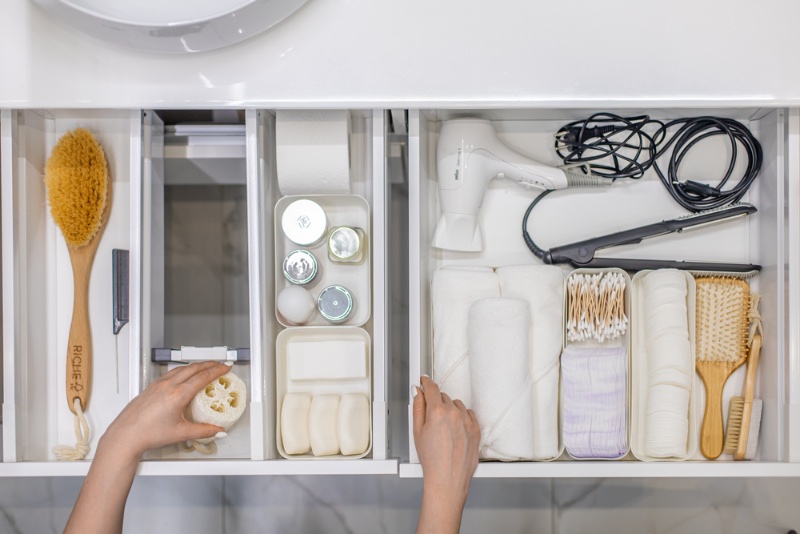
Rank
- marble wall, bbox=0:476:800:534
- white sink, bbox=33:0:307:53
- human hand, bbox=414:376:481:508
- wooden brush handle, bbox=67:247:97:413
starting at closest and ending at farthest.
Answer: white sink, bbox=33:0:307:53
human hand, bbox=414:376:481:508
wooden brush handle, bbox=67:247:97:413
marble wall, bbox=0:476:800:534

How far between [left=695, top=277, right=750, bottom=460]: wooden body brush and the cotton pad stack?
0.05m

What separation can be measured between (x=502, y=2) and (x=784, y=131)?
0.46m

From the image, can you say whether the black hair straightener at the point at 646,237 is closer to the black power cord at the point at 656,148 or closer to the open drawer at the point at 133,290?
the black power cord at the point at 656,148

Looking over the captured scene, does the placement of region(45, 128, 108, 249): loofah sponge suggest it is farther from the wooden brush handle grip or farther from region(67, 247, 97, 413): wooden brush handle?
the wooden brush handle grip

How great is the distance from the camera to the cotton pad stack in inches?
31.8

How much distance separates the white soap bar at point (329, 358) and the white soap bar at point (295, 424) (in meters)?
0.04

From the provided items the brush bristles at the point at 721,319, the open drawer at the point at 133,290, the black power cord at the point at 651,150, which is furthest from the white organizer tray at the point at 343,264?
the brush bristles at the point at 721,319

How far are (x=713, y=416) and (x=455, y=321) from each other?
0.40m

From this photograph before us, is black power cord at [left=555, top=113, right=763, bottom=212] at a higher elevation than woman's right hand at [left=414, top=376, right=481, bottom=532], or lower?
higher

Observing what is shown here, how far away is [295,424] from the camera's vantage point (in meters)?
0.83

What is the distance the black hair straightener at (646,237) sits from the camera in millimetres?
859

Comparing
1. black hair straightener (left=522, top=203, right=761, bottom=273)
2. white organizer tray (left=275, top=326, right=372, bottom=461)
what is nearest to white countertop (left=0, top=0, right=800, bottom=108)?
black hair straightener (left=522, top=203, right=761, bottom=273)

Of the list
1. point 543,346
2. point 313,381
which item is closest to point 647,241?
point 543,346

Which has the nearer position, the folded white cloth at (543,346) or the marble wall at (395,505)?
the folded white cloth at (543,346)
